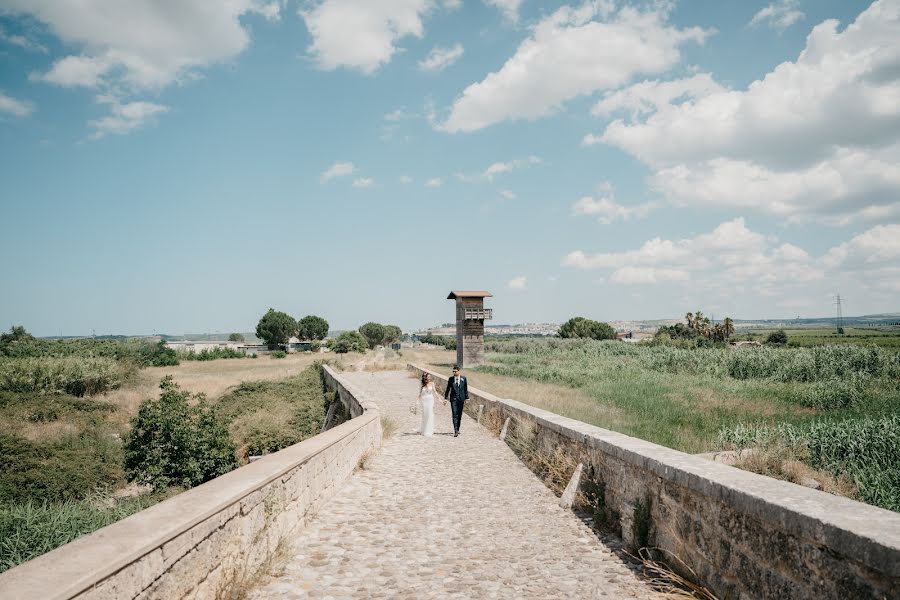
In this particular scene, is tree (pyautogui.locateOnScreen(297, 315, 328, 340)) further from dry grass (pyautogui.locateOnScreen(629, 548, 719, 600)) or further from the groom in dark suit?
dry grass (pyautogui.locateOnScreen(629, 548, 719, 600))

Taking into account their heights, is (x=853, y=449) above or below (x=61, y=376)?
above

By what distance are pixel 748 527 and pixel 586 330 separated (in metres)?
95.2

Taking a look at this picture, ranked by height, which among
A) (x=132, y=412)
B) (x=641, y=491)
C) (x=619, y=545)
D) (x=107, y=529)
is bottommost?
(x=132, y=412)

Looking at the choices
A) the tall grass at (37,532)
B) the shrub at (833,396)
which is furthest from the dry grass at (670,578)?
the shrub at (833,396)

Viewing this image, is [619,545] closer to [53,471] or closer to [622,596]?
[622,596]

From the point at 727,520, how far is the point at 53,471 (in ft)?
55.9

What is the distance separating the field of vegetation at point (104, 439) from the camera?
301 inches

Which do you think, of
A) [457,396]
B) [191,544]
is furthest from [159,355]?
[191,544]

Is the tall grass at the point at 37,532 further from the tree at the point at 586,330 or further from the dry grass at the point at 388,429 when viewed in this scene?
the tree at the point at 586,330

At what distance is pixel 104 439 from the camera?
19.0 metres

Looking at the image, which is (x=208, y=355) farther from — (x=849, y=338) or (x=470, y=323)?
(x=849, y=338)

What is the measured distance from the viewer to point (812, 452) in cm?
811

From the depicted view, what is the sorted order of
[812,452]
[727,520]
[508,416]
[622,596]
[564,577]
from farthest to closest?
[508,416] → [812,452] → [564,577] → [622,596] → [727,520]

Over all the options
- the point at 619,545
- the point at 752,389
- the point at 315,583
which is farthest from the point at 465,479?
the point at 752,389
